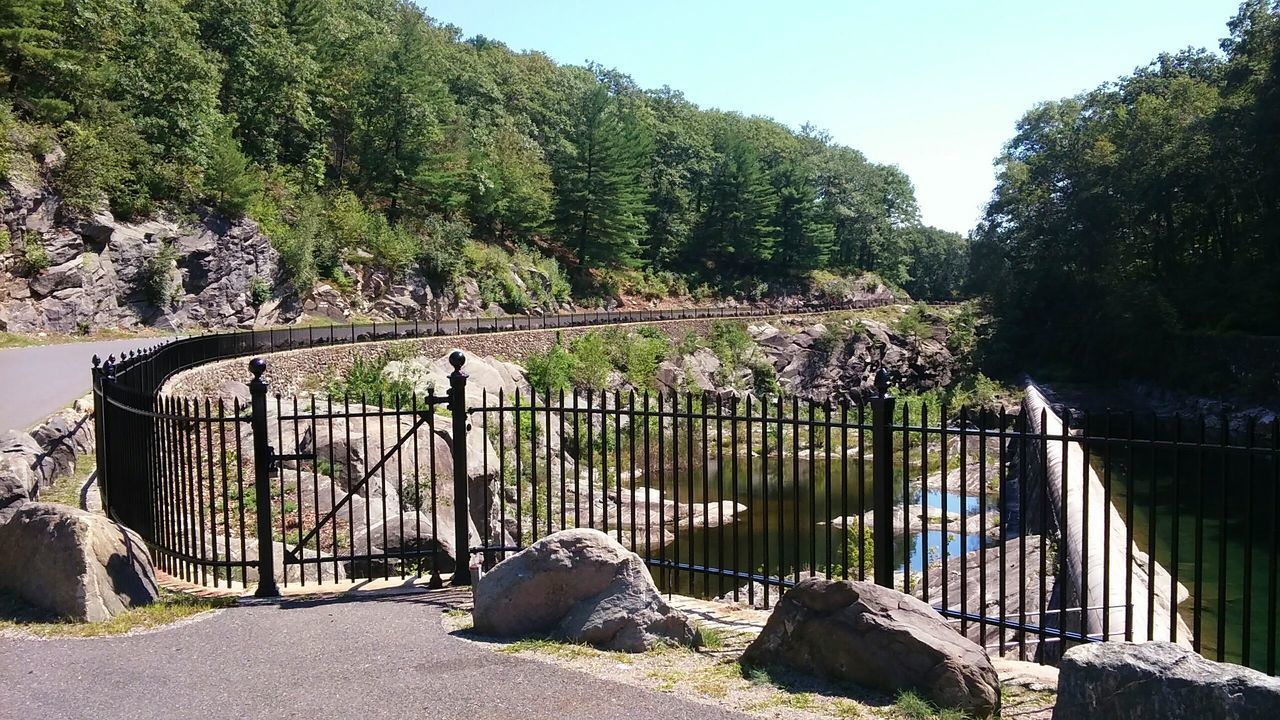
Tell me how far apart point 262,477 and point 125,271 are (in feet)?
93.9

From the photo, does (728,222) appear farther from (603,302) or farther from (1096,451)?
(1096,451)

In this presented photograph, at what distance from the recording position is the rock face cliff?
93.8 ft

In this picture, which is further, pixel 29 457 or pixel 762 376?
pixel 762 376

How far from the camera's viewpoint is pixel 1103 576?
7844mm

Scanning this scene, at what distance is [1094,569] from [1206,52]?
59.2 m

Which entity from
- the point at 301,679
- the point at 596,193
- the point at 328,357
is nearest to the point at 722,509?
the point at 301,679

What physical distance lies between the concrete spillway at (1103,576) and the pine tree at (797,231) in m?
66.1

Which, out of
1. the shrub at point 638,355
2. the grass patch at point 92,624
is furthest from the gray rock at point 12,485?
the shrub at point 638,355

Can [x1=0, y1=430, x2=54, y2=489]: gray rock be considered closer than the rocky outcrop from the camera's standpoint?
Yes

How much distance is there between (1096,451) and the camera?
28.7 metres

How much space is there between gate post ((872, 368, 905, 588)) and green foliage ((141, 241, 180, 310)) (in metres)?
31.9

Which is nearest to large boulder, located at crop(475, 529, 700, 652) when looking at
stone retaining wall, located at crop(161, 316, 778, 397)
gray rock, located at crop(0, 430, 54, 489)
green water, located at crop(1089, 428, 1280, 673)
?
green water, located at crop(1089, 428, 1280, 673)

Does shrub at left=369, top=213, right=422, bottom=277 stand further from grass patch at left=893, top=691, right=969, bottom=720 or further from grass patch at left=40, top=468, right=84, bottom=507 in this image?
grass patch at left=893, top=691, right=969, bottom=720

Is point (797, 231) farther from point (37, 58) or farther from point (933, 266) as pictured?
point (37, 58)
